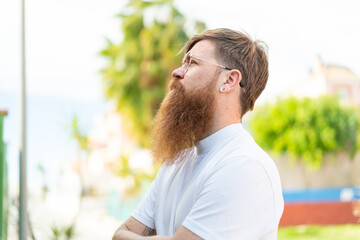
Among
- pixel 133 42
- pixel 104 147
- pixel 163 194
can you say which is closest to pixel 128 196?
pixel 133 42

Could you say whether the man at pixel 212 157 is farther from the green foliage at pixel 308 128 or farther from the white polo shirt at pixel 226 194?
the green foliage at pixel 308 128

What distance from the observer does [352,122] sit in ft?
61.0

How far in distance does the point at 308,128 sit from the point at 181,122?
17.6m

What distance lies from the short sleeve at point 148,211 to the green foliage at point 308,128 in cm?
1678

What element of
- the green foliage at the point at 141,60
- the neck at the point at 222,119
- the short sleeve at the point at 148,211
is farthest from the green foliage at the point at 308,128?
the neck at the point at 222,119

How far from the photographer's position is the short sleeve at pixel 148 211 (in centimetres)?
164

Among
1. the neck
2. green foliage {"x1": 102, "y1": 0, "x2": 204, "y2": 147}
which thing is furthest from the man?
green foliage {"x1": 102, "y1": 0, "x2": 204, "y2": 147}

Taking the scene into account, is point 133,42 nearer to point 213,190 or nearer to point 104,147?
point 213,190

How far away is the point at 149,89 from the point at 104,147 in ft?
127

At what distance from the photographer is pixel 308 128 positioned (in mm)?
18406

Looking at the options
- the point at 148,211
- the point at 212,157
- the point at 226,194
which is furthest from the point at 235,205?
the point at 148,211

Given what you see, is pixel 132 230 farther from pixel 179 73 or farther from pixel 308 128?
pixel 308 128

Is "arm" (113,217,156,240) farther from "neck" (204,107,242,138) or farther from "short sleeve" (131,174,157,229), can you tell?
"neck" (204,107,242,138)

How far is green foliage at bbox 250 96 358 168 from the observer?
17.8 meters
